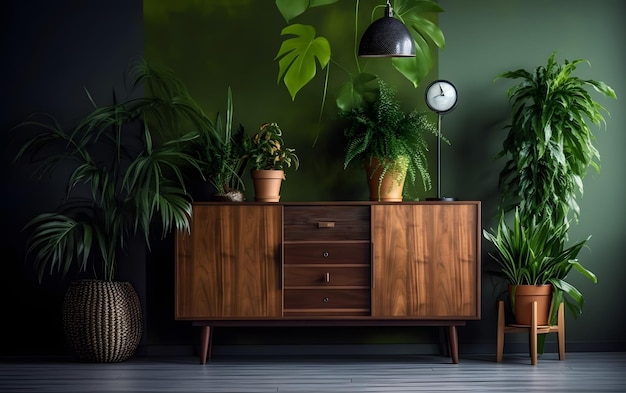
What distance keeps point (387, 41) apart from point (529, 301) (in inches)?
67.5

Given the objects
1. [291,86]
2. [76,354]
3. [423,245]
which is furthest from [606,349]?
[76,354]

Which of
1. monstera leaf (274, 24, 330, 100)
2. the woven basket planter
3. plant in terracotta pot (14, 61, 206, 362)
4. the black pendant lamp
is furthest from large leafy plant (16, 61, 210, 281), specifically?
the black pendant lamp

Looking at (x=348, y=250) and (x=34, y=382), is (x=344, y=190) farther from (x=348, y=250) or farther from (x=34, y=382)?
(x=34, y=382)

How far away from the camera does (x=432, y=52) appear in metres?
6.02

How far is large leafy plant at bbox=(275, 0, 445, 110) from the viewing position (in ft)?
19.3

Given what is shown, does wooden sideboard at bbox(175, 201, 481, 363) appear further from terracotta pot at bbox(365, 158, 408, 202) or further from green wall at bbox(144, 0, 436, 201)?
green wall at bbox(144, 0, 436, 201)

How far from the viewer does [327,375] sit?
17.0 ft

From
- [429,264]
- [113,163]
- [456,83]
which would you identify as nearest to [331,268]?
[429,264]

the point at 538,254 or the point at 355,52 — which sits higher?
the point at 355,52

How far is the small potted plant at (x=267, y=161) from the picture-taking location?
5.66 meters

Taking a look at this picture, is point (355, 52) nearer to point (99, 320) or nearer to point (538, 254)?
point (538, 254)

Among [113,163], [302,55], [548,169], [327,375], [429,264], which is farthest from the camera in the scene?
[113,163]

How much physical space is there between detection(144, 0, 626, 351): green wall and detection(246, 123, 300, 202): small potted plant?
11.5 inches

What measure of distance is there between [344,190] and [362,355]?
103 centimetres
